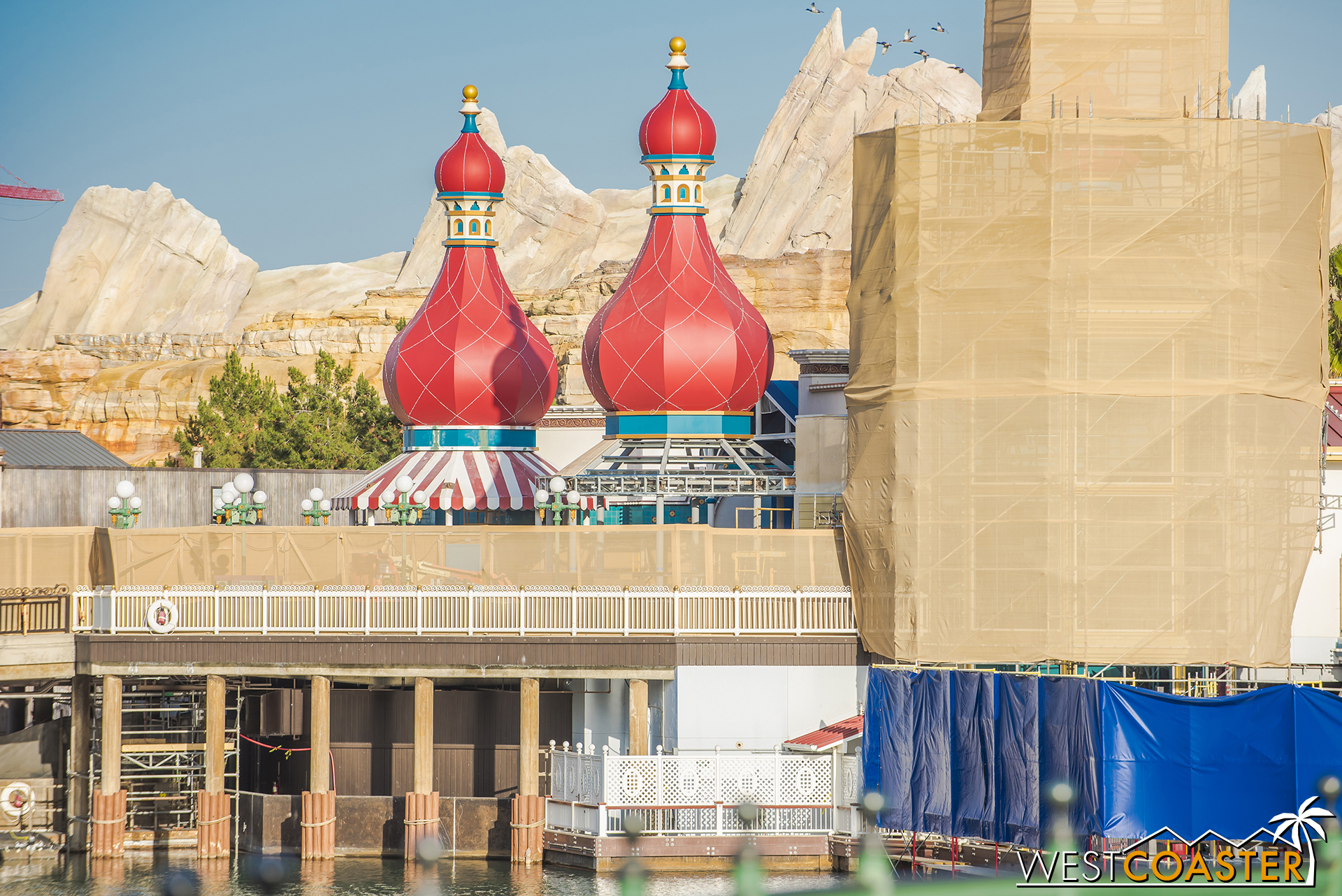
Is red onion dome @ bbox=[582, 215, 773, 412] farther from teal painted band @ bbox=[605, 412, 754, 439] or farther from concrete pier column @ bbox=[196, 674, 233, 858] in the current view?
concrete pier column @ bbox=[196, 674, 233, 858]

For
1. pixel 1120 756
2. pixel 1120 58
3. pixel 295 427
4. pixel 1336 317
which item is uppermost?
pixel 1120 58

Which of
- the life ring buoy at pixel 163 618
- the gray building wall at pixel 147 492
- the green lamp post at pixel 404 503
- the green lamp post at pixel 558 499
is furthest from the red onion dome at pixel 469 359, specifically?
the life ring buoy at pixel 163 618

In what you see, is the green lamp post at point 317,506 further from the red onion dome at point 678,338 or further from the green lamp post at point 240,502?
the red onion dome at point 678,338

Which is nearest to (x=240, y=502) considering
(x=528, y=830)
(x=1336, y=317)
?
(x=528, y=830)

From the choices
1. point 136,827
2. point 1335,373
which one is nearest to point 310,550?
point 136,827

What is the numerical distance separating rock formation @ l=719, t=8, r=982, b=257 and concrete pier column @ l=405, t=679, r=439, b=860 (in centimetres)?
12847

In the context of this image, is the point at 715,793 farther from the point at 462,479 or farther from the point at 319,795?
the point at 462,479

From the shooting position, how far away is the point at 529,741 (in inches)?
1113

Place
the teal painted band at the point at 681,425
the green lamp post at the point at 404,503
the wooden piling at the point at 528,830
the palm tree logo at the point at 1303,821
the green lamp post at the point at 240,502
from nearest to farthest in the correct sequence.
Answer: the palm tree logo at the point at 1303,821 < the wooden piling at the point at 528,830 < the green lamp post at the point at 240,502 < the teal painted band at the point at 681,425 < the green lamp post at the point at 404,503

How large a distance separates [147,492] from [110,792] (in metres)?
21.3

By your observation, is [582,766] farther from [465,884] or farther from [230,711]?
[230,711]

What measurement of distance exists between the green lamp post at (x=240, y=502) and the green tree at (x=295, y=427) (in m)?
33.1

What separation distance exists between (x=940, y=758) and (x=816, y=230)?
5095 inches

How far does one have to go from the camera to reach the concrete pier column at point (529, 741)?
28.0 metres
